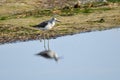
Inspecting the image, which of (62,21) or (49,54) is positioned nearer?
(49,54)

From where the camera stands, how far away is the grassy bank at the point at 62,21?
28516mm

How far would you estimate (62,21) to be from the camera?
31.7m

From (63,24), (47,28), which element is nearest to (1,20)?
(63,24)

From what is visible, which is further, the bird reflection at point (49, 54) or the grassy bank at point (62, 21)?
the grassy bank at point (62, 21)

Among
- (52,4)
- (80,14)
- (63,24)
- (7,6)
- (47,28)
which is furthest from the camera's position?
(52,4)

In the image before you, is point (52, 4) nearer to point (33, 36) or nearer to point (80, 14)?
point (80, 14)

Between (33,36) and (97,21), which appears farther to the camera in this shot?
(97,21)

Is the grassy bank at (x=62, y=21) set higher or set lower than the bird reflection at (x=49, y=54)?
lower

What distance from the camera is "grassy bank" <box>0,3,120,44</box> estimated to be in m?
28.5

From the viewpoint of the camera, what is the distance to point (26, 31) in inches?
1147

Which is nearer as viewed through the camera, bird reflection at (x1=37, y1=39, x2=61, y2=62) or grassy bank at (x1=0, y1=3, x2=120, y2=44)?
bird reflection at (x1=37, y1=39, x2=61, y2=62)

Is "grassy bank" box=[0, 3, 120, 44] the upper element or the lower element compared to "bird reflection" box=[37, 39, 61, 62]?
lower

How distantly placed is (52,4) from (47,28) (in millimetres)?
11813

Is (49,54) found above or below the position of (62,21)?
above
